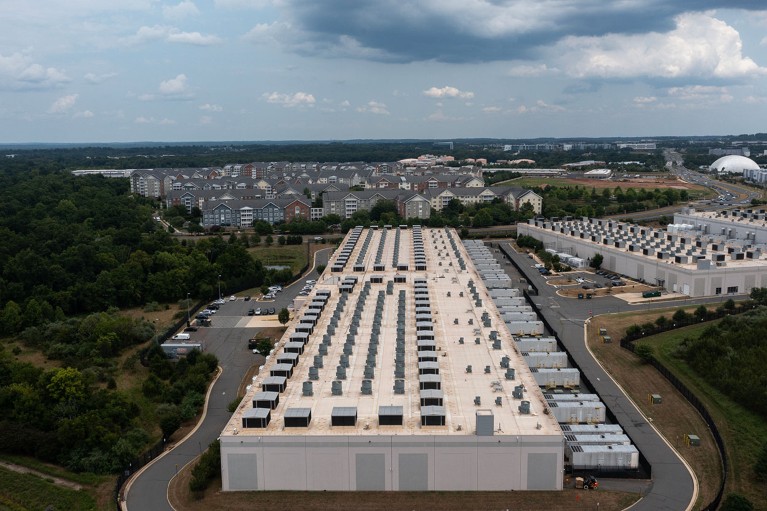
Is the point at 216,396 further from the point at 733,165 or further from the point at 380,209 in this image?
the point at 733,165

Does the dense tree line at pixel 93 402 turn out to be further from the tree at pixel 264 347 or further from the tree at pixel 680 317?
the tree at pixel 680 317

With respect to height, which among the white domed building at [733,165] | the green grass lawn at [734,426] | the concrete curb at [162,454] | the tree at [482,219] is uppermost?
the white domed building at [733,165]

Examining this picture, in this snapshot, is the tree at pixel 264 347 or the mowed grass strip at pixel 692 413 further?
the tree at pixel 264 347

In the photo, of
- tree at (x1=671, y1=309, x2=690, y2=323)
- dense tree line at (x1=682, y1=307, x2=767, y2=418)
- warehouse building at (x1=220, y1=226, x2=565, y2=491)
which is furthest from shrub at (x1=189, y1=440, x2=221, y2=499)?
tree at (x1=671, y1=309, x2=690, y2=323)

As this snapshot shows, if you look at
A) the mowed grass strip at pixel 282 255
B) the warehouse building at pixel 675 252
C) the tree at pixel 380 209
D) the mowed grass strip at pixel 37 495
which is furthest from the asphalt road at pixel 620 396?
the tree at pixel 380 209

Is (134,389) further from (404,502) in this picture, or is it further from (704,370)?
(704,370)

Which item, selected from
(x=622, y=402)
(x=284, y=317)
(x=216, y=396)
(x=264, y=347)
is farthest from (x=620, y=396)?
(x=284, y=317)
